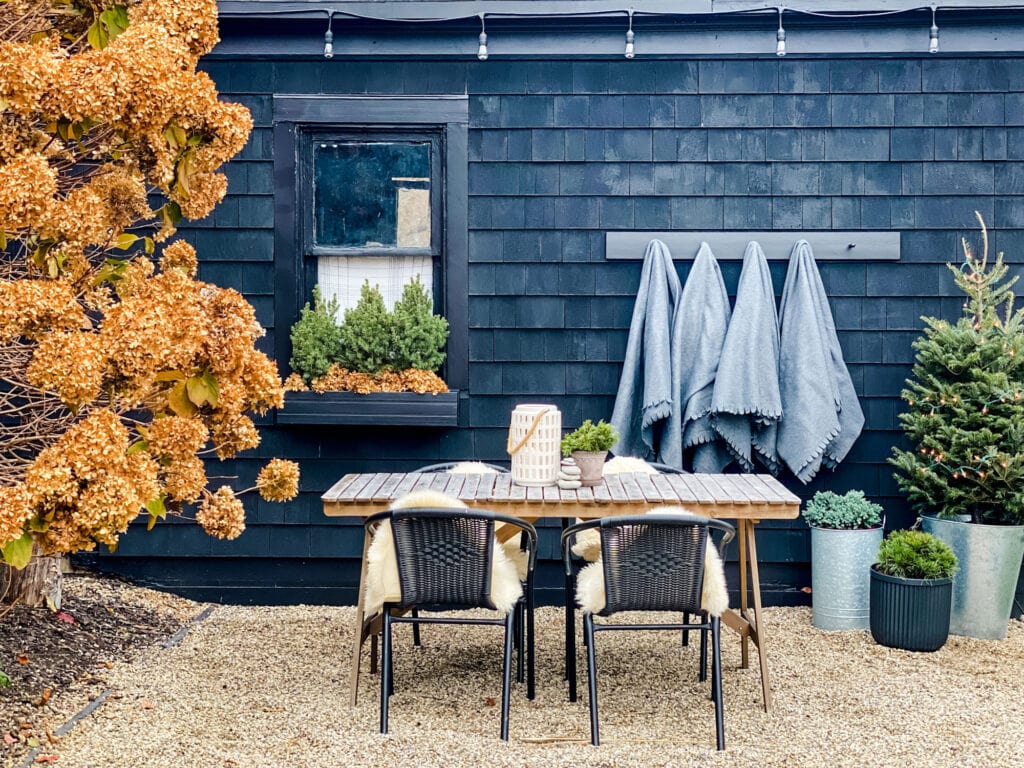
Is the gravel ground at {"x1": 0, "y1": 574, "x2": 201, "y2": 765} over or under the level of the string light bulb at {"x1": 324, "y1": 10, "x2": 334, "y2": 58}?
under

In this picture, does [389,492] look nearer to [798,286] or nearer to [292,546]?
[292,546]

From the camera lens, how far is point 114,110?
2.66m

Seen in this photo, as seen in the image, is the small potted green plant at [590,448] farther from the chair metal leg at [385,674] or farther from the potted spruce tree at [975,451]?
the potted spruce tree at [975,451]

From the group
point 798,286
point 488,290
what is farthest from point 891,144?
point 488,290

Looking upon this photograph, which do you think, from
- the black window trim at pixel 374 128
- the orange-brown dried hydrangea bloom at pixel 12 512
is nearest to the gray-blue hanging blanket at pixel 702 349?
the black window trim at pixel 374 128

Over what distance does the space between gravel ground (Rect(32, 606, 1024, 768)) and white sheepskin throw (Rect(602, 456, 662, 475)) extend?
752 millimetres

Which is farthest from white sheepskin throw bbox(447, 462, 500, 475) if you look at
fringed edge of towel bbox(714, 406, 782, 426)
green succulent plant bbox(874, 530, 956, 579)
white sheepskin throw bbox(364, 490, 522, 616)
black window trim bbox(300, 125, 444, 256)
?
green succulent plant bbox(874, 530, 956, 579)

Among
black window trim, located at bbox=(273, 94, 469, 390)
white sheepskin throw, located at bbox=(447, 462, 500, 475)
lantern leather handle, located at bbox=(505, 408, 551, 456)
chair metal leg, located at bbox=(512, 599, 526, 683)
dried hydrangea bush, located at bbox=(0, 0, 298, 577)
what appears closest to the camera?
dried hydrangea bush, located at bbox=(0, 0, 298, 577)

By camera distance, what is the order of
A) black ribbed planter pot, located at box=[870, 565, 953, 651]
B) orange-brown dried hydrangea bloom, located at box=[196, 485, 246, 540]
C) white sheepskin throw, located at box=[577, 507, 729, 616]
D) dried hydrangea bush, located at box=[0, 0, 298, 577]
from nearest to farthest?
dried hydrangea bush, located at box=[0, 0, 298, 577]
orange-brown dried hydrangea bloom, located at box=[196, 485, 246, 540]
white sheepskin throw, located at box=[577, 507, 729, 616]
black ribbed planter pot, located at box=[870, 565, 953, 651]

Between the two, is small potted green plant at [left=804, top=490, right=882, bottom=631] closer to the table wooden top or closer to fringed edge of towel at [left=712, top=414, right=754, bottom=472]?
fringed edge of towel at [left=712, top=414, right=754, bottom=472]

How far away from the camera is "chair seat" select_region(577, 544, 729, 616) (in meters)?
3.21

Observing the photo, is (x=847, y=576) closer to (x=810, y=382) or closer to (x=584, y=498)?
(x=810, y=382)

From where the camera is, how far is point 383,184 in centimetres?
491

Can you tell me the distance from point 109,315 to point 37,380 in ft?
0.92
